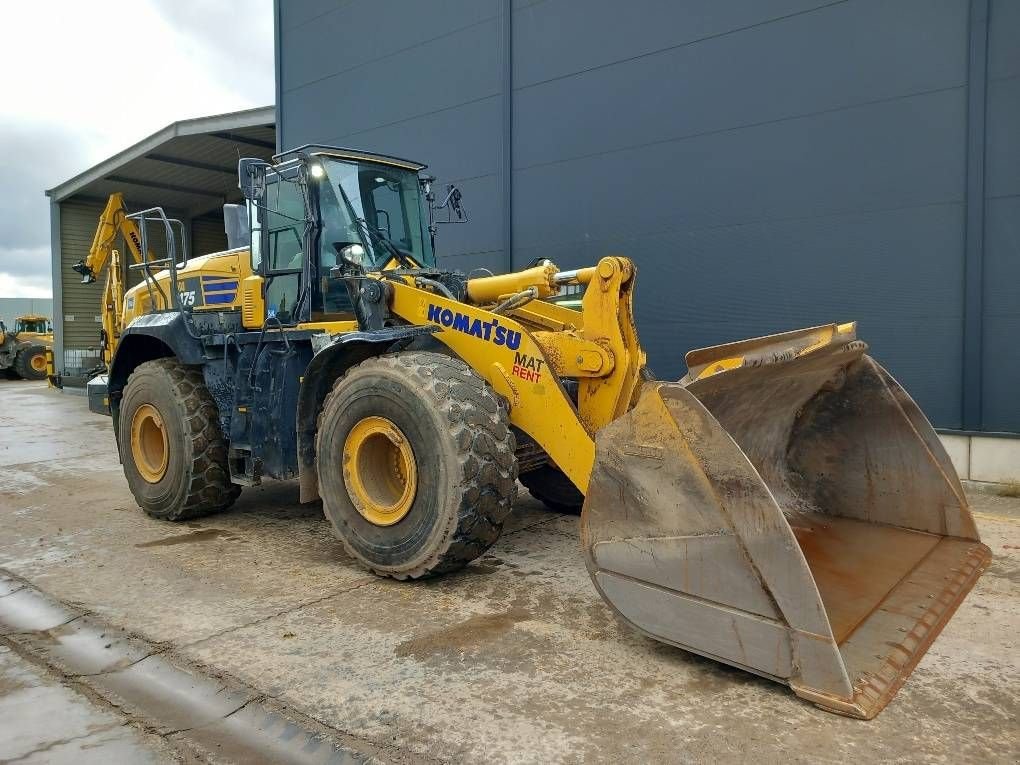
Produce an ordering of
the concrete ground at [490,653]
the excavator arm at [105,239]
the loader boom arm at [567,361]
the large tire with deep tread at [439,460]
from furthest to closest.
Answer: the excavator arm at [105,239]
the loader boom arm at [567,361]
the large tire with deep tread at [439,460]
the concrete ground at [490,653]

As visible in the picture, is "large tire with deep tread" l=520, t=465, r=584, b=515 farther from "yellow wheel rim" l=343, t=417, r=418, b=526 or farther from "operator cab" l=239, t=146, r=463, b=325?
"operator cab" l=239, t=146, r=463, b=325

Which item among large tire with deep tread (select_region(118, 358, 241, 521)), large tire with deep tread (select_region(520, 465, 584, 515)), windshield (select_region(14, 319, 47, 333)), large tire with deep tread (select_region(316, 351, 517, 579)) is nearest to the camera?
large tire with deep tread (select_region(316, 351, 517, 579))

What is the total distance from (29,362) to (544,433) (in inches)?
1204

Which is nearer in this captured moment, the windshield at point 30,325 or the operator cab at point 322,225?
the operator cab at point 322,225

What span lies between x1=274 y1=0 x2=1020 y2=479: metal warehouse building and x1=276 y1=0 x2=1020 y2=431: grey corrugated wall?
0.02 m

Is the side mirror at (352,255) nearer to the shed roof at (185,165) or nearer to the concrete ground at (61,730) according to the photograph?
the concrete ground at (61,730)

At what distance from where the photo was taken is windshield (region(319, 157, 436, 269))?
17.7 ft

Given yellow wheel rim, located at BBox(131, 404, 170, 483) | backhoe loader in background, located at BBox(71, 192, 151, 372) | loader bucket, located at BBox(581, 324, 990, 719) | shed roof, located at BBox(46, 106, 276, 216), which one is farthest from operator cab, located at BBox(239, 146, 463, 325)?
backhoe loader in background, located at BBox(71, 192, 151, 372)

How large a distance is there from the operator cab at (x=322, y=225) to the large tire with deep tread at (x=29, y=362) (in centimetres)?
2780

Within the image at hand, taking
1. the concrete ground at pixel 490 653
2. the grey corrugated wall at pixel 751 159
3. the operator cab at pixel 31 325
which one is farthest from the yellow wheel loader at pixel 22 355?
the concrete ground at pixel 490 653

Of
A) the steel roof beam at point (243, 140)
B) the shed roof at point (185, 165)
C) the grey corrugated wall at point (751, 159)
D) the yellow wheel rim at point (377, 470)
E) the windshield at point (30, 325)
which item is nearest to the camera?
the yellow wheel rim at point (377, 470)

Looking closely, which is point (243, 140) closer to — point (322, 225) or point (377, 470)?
point (322, 225)

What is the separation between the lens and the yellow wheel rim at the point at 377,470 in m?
4.26

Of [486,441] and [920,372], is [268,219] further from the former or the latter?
[920,372]
